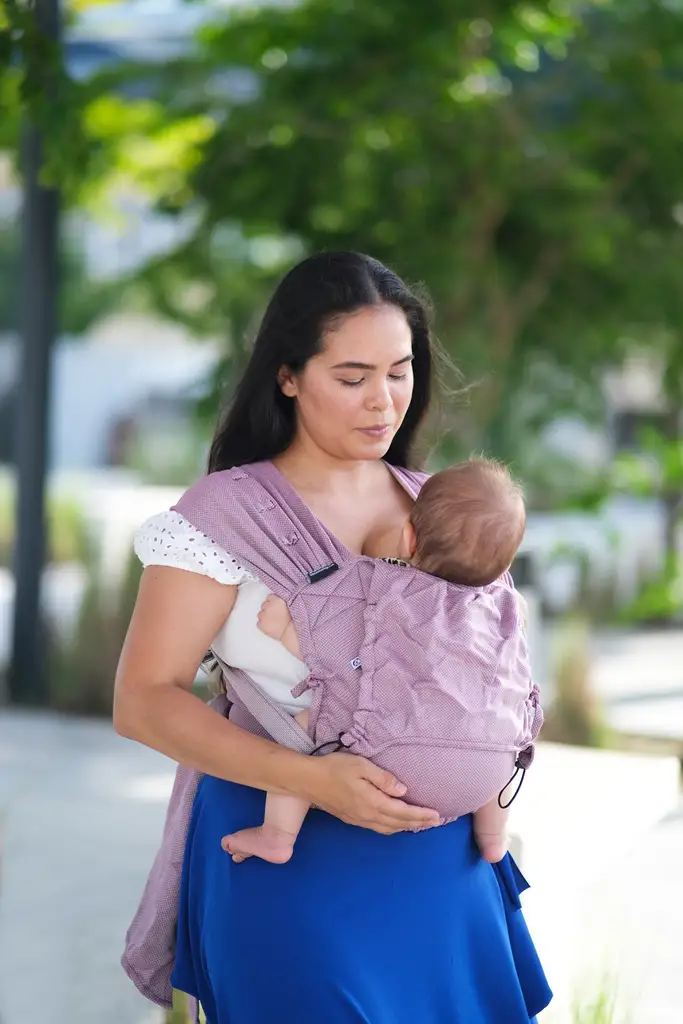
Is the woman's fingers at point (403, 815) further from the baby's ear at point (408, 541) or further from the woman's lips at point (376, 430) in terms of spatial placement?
the woman's lips at point (376, 430)

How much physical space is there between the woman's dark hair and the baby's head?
0.95 feet

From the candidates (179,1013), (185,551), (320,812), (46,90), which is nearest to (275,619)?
(185,551)

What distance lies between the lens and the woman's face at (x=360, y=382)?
186cm

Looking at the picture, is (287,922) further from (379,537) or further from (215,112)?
(215,112)

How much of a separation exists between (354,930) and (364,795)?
21 centimetres

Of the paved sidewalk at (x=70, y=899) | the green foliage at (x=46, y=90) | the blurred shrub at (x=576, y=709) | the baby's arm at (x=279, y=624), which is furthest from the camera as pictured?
the blurred shrub at (x=576, y=709)

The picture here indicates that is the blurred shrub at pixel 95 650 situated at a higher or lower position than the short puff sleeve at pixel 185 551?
lower

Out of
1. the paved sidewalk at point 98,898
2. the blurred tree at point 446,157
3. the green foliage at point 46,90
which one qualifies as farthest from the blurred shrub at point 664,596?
the green foliage at point 46,90

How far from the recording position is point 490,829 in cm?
184

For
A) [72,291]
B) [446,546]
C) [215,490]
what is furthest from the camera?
[72,291]

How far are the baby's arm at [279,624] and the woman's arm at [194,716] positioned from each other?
0.06 metres

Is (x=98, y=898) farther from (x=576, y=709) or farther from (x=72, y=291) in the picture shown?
(x=72, y=291)

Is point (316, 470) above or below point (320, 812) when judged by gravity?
above

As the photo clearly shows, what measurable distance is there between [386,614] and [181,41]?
5472 millimetres
